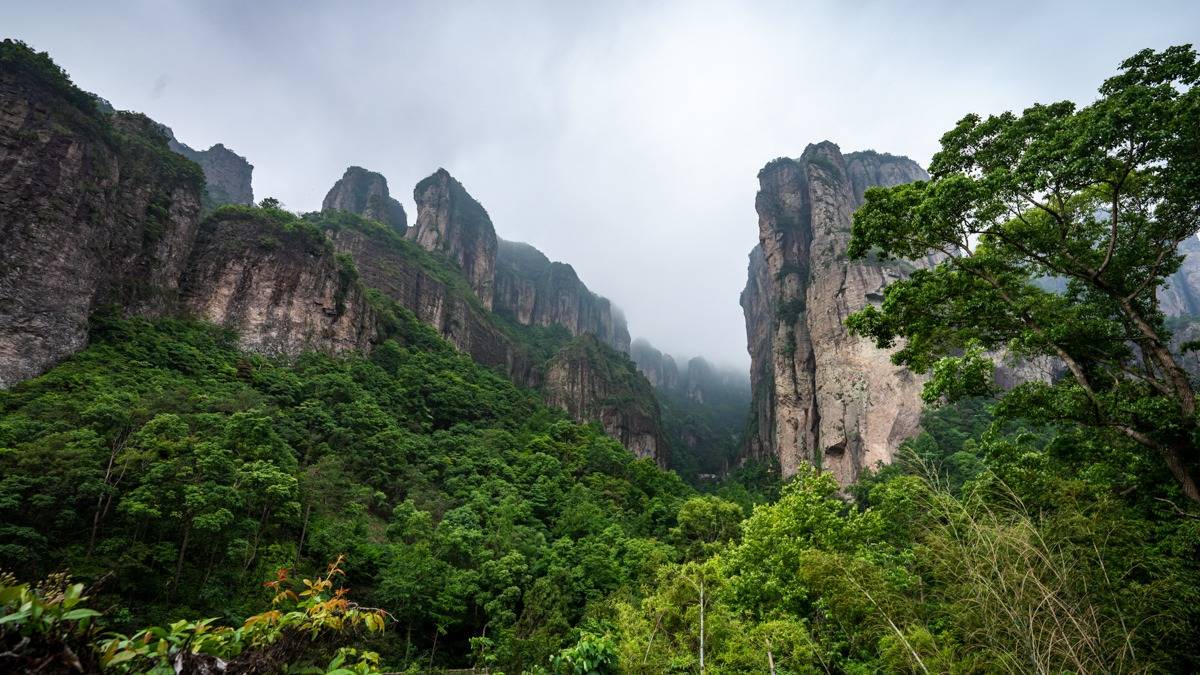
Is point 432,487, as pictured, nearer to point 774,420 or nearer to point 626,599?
point 626,599

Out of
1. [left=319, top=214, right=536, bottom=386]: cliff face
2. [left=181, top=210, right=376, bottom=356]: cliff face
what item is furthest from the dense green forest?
[left=319, top=214, right=536, bottom=386]: cliff face

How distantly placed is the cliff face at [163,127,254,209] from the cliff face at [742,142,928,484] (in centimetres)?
7837

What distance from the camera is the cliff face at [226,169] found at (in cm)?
8050

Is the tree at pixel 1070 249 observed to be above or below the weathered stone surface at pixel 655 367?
below

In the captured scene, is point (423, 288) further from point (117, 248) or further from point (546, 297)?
point (546, 297)

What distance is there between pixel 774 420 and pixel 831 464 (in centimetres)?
1530

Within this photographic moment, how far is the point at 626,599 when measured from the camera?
680 inches

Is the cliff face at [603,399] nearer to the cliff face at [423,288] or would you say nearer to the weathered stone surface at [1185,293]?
the cliff face at [423,288]

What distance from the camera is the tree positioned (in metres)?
6.62

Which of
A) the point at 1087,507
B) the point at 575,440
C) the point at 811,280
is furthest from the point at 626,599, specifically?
the point at 811,280

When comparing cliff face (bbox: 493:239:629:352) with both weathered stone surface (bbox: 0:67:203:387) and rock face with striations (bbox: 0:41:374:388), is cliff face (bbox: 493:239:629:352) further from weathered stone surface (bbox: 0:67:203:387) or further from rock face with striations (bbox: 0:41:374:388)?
weathered stone surface (bbox: 0:67:203:387)

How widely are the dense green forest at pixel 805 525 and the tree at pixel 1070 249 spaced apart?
0.04 metres

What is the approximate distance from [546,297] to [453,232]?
80.0 feet

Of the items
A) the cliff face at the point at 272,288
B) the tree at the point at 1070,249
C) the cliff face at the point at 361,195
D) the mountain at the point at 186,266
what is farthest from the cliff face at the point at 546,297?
the tree at the point at 1070,249
